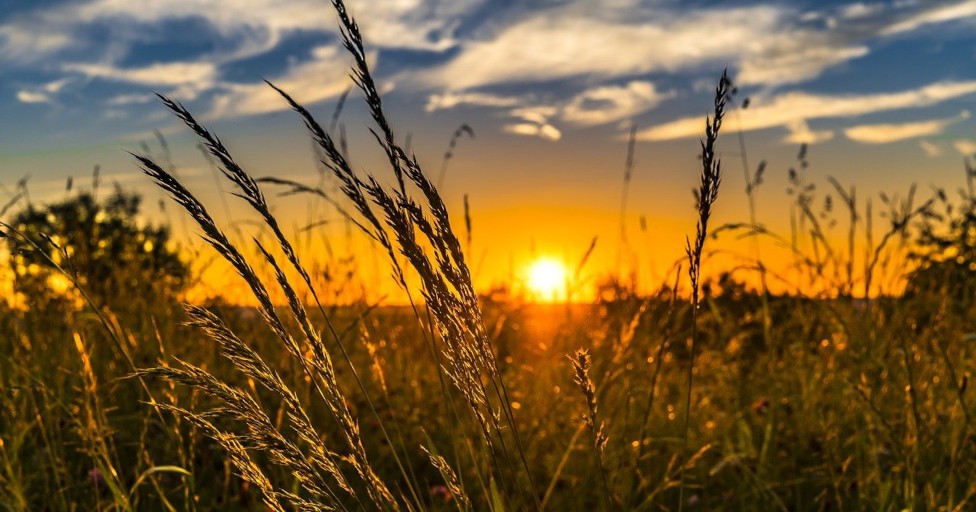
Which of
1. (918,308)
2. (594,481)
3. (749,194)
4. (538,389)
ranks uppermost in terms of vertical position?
(749,194)

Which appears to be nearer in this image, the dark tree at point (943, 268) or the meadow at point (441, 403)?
the meadow at point (441, 403)

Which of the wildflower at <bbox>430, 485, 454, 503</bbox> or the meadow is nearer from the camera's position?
the meadow

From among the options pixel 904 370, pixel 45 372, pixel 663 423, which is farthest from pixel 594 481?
pixel 45 372

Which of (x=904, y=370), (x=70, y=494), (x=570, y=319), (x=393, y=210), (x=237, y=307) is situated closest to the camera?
(x=393, y=210)

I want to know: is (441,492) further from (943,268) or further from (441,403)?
(943,268)

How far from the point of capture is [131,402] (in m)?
4.13

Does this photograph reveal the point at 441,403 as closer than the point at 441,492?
No

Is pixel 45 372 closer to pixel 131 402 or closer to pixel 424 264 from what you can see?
pixel 131 402

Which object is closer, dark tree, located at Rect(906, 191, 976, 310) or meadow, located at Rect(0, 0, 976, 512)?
meadow, located at Rect(0, 0, 976, 512)

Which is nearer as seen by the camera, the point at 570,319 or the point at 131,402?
the point at 131,402

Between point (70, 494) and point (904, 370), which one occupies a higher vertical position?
point (904, 370)

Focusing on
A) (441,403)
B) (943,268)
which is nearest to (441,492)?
(441,403)

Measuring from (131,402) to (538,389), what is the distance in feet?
6.85

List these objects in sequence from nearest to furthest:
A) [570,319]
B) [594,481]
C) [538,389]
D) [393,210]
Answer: [393,210], [594,481], [538,389], [570,319]
